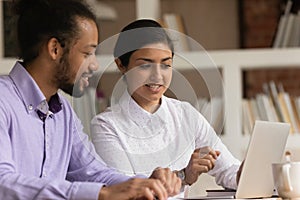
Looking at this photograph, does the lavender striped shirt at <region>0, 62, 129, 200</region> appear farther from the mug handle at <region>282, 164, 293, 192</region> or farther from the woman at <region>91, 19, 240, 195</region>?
the mug handle at <region>282, 164, 293, 192</region>

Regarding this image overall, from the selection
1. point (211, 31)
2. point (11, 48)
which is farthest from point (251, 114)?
point (11, 48)

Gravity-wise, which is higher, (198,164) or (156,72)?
(156,72)

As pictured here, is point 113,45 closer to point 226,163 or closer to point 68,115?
point 68,115

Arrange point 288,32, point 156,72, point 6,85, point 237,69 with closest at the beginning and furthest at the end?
point 6,85 < point 156,72 < point 237,69 < point 288,32

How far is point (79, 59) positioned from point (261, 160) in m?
0.48

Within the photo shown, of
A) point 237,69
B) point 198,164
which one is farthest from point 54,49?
point 237,69

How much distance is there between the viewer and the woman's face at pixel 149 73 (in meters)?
1.62

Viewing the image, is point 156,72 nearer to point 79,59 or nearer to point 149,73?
point 149,73

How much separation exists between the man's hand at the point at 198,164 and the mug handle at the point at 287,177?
0.55 ft

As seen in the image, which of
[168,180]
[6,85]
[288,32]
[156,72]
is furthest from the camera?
[288,32]

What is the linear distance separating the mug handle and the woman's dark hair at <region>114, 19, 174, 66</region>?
398 mm

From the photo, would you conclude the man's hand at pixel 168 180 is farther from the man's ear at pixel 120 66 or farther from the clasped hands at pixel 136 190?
the man's ear at pixel 120 66

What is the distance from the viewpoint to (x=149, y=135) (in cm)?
164

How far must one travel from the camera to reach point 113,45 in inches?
68.0
